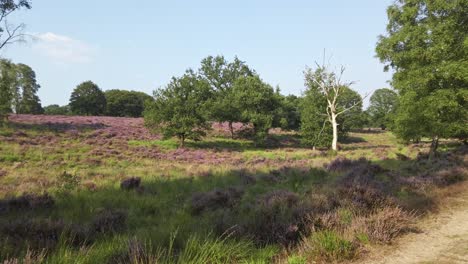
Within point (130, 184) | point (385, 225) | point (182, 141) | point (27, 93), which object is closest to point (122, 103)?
point (27, 93)

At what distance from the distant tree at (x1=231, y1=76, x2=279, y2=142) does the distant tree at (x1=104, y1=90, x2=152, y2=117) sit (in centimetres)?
4330

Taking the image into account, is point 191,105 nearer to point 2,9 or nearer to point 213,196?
point 2,9

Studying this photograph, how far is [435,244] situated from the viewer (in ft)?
20.0

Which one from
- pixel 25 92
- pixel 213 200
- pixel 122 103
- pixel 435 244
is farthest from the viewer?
pixel 122 103

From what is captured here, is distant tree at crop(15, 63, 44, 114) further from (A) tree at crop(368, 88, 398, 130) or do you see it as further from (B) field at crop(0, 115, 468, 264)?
(A) tree at crop(368, 88, 398, 130)

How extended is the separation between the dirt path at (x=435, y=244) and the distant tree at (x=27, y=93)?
222 feet

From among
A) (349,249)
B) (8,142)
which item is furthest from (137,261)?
(8,142)

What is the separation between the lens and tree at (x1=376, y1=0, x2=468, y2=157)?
19.6m

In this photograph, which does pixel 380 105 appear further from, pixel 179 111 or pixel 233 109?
pixel 179 111

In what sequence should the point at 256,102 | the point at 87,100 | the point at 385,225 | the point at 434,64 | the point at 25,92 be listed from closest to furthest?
the point at 385,225, the point at 434,64, the point at 256,102, the point at 25,92, the point at 87,100

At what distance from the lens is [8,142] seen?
2839cm

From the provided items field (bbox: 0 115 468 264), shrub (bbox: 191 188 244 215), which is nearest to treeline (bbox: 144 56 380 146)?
field (bbox: 0 115 468 264)

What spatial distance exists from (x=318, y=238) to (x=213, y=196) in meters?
4.74

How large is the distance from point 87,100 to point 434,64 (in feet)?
227
